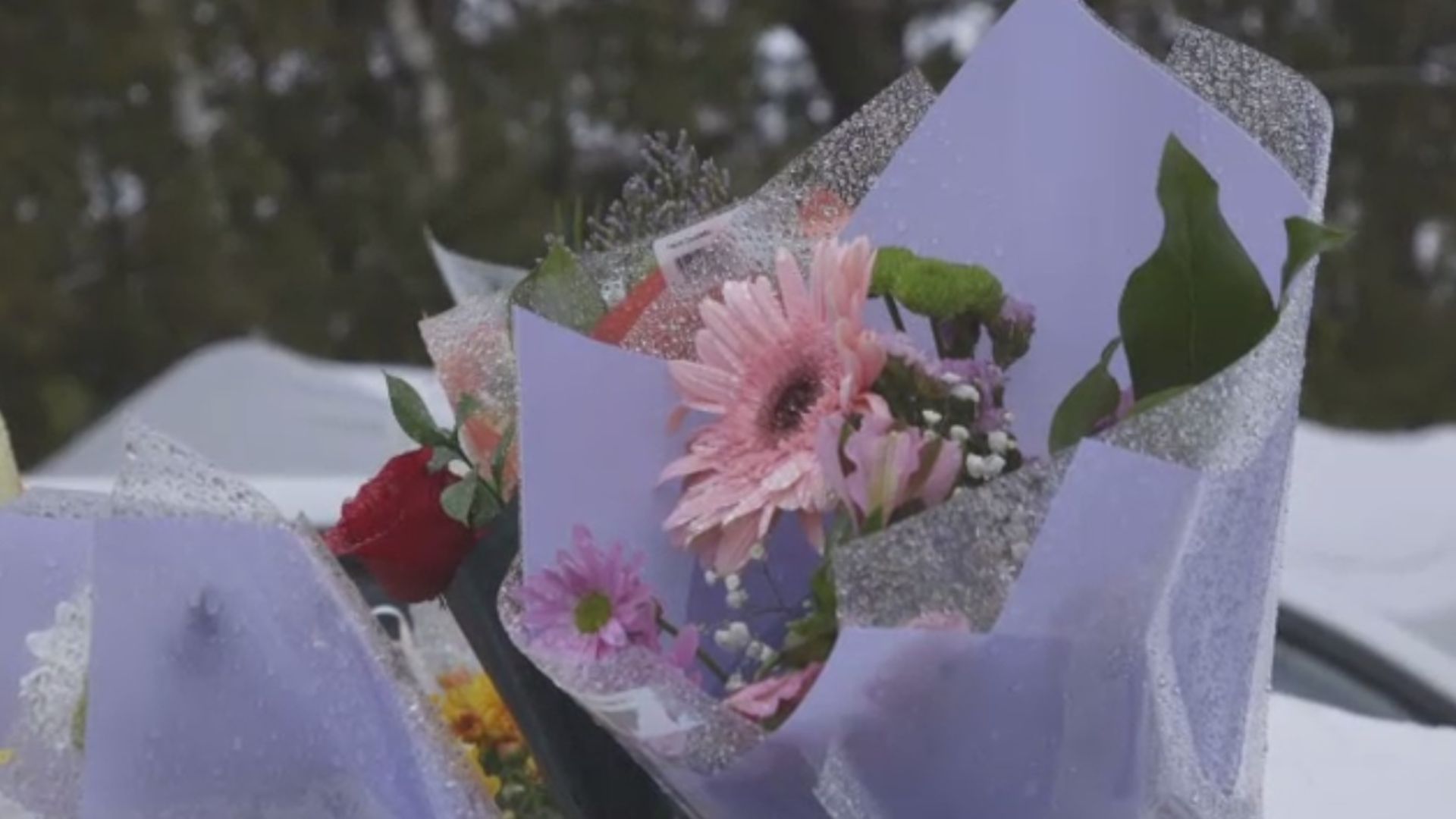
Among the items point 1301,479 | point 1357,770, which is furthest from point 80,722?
point 1301,479

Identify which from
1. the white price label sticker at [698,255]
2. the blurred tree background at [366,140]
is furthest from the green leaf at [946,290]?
the blurred tree background at [366,140]

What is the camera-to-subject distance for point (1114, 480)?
0.94 metres

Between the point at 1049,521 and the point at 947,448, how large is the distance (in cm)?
10

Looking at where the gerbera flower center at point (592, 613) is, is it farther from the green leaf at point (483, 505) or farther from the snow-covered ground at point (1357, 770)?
the snow-covered ground at point (1357, 770)

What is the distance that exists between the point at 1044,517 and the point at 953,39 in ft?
41.1

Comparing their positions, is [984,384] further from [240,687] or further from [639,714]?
[240,687]

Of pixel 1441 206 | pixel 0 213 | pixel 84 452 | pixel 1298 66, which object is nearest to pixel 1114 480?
pixel 84 452

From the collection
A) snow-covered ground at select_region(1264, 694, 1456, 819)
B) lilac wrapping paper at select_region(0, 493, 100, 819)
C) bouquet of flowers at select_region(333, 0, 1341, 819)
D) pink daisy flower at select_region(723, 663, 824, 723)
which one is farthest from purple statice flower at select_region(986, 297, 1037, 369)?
snow-covered ground at select_region(1264, 694, 1456, 819)

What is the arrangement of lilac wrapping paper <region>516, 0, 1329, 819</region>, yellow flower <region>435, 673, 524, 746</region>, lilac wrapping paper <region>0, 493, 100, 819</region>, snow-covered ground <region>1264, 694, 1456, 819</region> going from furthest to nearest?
snow-covered ground <region>1264, 694, 1456, 819</region> < yellow flower <region>435, 673, 524, 746</region> < lilac wrapping paper <region>0, 493, 100, 819</region> < lilac wrapping paper <region>516, 0, 1329, 819</region>

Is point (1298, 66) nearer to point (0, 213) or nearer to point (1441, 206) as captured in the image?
point (1441, 206)

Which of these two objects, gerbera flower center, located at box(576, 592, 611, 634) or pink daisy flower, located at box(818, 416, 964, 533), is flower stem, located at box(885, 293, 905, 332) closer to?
pink daisy flower, located at box(818, 416, 964, 533)

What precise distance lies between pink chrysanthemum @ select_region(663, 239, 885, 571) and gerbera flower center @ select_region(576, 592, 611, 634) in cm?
7

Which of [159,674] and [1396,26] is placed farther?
[1396,26]

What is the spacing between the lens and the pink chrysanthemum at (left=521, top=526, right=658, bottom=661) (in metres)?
1.03
